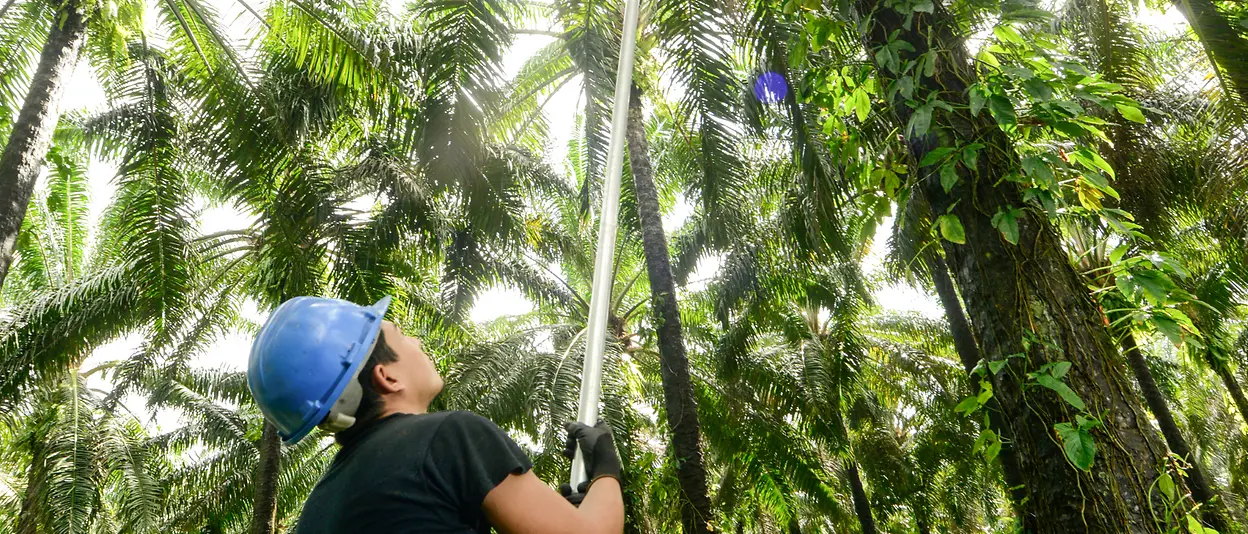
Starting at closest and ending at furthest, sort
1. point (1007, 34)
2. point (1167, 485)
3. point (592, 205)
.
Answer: point (1167, 485), point (1007, 34), point (592, 205)

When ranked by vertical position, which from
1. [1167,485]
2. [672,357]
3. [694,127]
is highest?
[694,127]

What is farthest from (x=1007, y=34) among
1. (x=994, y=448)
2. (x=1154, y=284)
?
(x=994, y=448)

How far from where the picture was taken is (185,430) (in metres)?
16.5

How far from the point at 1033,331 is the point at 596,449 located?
3.74ft

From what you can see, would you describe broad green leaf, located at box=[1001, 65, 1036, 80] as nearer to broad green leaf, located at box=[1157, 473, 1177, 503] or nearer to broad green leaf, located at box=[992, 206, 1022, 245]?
A: broad green leaf, located at box=[992, 206, 1022, 245]

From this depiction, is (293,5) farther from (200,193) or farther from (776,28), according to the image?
(200,193)

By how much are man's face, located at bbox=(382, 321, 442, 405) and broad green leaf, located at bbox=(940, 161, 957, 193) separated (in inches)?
56.2

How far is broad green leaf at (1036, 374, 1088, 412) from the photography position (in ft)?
6.25

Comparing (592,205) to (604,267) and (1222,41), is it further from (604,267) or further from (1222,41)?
(604,267)

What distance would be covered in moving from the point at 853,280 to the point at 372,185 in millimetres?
7329

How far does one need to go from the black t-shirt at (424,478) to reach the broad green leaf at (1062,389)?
48.8 inches

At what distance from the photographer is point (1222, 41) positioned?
5.47 m

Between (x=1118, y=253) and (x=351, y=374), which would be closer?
(x=351, y=374)

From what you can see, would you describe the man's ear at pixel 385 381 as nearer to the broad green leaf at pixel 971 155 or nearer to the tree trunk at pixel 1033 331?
the tree trunk at pixel 1033 331
